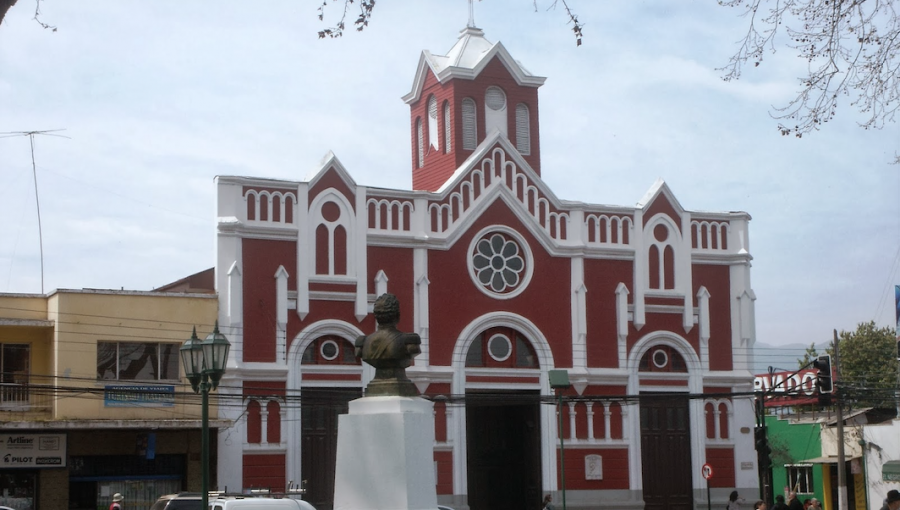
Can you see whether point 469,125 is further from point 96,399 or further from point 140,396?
point 96,399

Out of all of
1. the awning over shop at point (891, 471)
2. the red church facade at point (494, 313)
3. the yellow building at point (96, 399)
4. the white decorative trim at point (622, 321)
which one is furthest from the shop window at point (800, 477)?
the yellow building at point (96, 399)

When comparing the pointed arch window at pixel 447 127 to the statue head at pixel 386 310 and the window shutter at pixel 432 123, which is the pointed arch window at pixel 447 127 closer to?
the window shutter at pixel 432 123

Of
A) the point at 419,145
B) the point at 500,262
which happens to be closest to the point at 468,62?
the point at 419,145

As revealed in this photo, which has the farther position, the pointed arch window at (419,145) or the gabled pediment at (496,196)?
the pointed arch window at (419,145)

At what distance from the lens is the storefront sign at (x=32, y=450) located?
31.3 m

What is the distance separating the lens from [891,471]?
141 feet

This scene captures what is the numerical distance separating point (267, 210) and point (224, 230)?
147cm

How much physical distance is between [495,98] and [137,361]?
14364 millimetres

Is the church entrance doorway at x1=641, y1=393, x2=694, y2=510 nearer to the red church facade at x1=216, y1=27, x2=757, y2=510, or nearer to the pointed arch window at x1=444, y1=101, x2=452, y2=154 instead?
the red church facade at x1=216, y1=27, x2=757, y2=510

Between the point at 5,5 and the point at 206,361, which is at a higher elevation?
the point at 5,5

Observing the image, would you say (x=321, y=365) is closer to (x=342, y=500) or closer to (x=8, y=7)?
(x=342, y=500)

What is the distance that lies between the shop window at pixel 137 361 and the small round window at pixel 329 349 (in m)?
4.17

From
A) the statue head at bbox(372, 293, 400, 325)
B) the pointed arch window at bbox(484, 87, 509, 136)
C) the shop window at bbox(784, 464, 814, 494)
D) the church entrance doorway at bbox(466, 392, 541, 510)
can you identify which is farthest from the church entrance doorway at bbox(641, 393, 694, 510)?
the statue head at bbox(372, 293, 400, 325)

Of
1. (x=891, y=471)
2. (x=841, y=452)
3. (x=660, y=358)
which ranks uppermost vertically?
(x=660, y=358)
